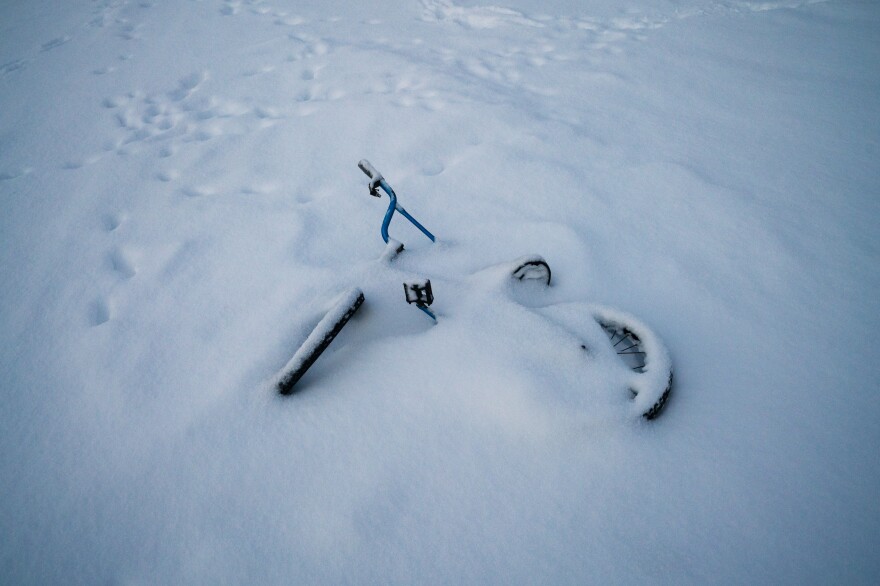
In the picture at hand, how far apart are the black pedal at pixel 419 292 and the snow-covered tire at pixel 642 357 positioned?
82cm

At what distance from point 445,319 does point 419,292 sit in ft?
1.04

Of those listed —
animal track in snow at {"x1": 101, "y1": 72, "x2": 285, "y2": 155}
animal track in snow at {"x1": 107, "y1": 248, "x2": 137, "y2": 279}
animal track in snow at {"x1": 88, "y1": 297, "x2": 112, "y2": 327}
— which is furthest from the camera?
animal track in snow at {"x1": 101, "y1": 72, "x2": 285, "y2": 155}

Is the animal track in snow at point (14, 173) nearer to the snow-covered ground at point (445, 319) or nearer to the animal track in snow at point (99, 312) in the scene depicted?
the snow-covered ground at point (445, 319)

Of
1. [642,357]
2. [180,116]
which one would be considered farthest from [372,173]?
[180,116]

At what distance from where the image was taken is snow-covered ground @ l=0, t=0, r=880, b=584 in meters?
1.39

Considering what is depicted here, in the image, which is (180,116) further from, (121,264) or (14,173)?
(121,264)

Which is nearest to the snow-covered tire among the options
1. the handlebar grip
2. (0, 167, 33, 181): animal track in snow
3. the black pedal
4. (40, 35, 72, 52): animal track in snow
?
the black pedal

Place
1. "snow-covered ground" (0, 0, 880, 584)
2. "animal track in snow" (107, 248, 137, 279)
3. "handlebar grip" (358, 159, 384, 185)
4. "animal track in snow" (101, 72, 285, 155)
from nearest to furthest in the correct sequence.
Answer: "snow-covered ground" (0, 0, 880, 584)
"handlebar grip" (358, 159, 384, 185)
"animal track in snow" (107, 248, 137, 279)
"animal track in snow" (101, 72, 285, 155)

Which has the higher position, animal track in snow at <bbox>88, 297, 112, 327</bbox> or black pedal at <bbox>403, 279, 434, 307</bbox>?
black pedal at <bbox>403, 279, 434, 307</bbox>

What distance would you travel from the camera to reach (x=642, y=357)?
1849 millimetres

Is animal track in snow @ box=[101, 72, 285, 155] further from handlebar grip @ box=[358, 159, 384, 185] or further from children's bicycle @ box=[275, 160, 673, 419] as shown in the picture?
children's bicycle @ box=[275, 160, 673, 419]

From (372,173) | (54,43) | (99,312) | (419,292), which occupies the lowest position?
(99,312)

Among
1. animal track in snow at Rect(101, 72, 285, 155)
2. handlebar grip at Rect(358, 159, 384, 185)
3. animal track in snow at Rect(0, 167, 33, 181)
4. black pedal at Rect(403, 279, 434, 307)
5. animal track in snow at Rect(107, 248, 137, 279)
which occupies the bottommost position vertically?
animal track in snow at Rect(107, 248, 137, 279)

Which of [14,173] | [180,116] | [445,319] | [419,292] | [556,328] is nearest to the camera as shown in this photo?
[419,292]
